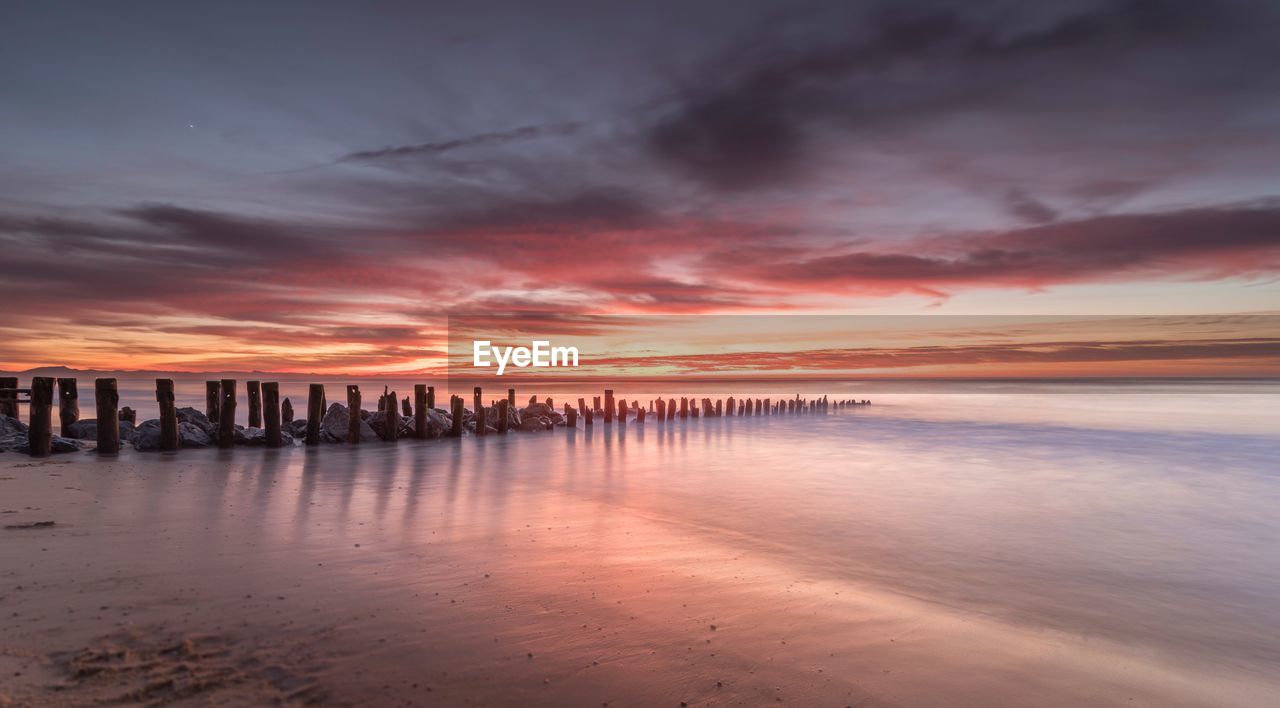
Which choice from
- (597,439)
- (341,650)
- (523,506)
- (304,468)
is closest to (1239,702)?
(341,650)

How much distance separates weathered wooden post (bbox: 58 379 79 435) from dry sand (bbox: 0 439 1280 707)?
34.9ft

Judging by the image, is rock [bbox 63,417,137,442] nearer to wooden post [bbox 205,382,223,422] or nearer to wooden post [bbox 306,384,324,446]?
wooden post [bbox 205,382,223,422]

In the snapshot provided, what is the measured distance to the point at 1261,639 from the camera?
20.6 feet

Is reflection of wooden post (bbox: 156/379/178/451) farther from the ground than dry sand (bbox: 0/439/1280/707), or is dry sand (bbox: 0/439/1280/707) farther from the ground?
reflection of wooden post (bbox: 156/379/178/451)

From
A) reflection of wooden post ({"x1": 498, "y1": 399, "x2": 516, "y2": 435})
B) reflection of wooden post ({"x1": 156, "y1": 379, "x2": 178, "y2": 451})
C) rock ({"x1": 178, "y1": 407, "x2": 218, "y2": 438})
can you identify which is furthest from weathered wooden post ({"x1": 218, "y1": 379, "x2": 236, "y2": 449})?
reflection of wooden post ({"x1": 498, "y1": 399, "x2": 516, "y2": 435})

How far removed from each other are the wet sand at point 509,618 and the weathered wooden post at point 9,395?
14029 millimetres

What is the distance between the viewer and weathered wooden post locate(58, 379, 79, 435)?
17594 millimetres

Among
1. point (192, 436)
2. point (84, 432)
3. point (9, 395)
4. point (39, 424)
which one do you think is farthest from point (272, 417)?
point (9, 395)

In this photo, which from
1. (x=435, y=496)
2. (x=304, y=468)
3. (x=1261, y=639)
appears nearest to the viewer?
(x=1261, y=639)

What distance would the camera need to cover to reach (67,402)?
18266 mm

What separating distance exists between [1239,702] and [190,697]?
267 inches

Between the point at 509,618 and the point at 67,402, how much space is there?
744 inches

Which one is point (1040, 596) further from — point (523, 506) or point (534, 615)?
point (523, 506)

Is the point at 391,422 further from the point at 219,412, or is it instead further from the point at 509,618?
the point at 509,618
